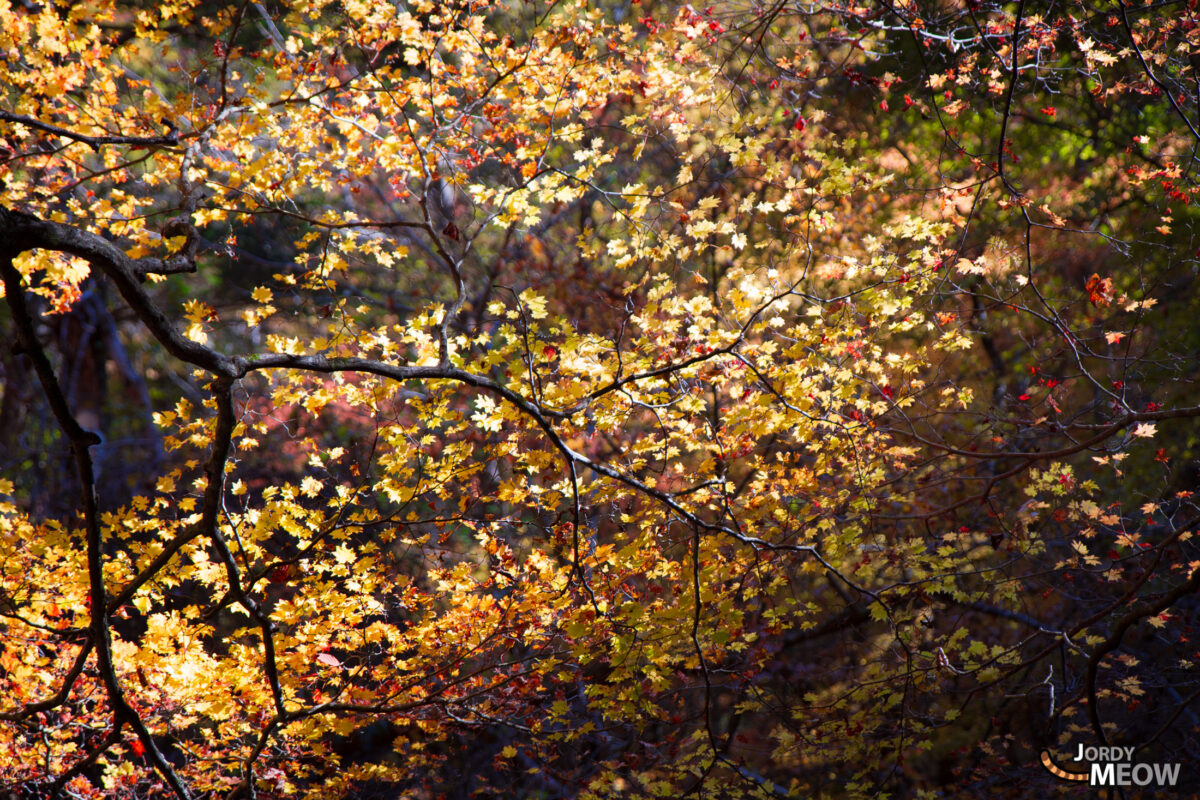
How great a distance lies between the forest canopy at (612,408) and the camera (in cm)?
452

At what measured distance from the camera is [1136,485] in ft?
25.9

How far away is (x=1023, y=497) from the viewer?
8.55 meters

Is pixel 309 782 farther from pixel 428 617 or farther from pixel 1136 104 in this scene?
pixel 1136 104

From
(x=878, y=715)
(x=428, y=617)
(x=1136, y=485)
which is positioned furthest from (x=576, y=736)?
(x=1136, y=485)

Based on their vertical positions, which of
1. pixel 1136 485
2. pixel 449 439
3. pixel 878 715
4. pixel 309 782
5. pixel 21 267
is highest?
pixel 449 439

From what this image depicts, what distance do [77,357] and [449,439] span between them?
17.9 feet

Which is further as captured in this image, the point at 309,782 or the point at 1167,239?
the point at 309,782

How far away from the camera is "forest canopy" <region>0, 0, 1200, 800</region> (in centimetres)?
452

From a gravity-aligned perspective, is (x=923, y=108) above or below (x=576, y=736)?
above

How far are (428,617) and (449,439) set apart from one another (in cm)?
408

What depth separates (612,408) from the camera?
4949 millimetres

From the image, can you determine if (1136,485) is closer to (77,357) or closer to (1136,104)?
(1136,104)

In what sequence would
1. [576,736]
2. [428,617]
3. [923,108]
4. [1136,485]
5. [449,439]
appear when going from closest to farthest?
[428,617] < [576,736] < [1136,485] < [923,108] < [449,439]

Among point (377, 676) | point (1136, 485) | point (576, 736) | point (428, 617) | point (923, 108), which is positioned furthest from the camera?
point (923, 108)
